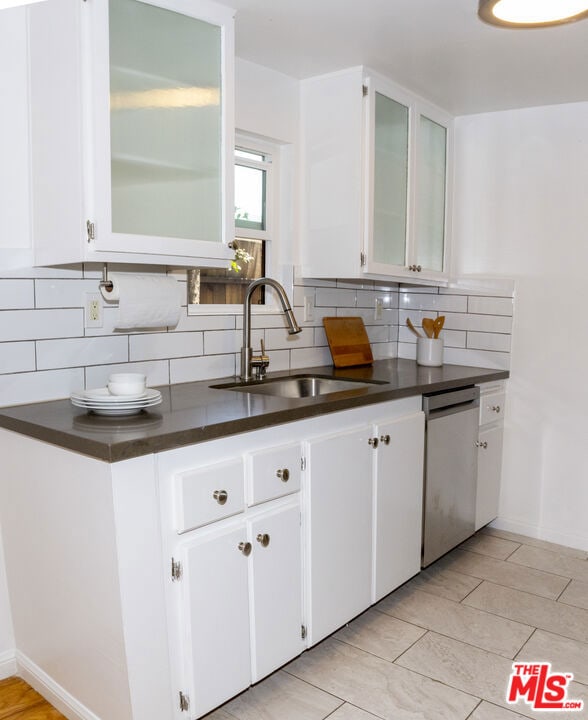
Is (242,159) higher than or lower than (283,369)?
higher

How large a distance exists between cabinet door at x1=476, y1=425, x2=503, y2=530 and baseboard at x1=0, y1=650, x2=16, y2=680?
84.8 inches

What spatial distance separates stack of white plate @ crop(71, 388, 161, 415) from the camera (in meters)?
1.76

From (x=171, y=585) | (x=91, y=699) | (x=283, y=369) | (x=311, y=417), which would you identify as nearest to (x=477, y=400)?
(x=283, y=369)

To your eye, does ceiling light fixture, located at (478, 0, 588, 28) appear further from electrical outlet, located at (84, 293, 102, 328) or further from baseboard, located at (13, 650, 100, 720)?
baseboard, located at (13, 650, 100, 720)

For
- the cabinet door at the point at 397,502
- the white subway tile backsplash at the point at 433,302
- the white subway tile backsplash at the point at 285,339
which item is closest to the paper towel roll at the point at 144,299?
the white subway tile backsplash at the point at 285,339

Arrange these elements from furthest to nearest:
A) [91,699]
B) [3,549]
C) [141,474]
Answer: [3,549], [91,699], [141,474]

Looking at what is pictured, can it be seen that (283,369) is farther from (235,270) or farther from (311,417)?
(311,417)

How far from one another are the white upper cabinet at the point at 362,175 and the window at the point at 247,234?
194mm

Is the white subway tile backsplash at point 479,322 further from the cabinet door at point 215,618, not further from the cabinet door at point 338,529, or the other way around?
the cabinet door at point 215,618

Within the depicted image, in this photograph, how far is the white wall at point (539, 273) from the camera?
3.08 m

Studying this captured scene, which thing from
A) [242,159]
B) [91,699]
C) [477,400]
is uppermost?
[242,159]

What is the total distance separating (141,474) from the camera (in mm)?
1540

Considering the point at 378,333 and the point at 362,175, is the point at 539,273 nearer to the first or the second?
the point at 378,333

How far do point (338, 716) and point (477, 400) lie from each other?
164 centimetres
